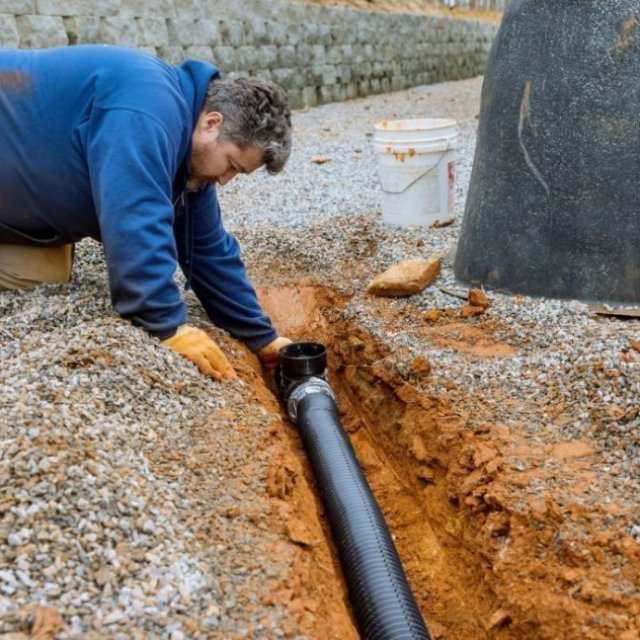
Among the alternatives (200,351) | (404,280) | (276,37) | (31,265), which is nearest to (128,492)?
(200,351)

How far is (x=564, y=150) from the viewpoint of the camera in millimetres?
3742

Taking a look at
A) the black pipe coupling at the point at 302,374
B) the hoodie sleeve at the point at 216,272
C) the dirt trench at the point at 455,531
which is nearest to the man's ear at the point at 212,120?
the hoodie sleeve at the point at 216,272

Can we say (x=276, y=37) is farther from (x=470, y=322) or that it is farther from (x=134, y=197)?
(x=134, y=197)

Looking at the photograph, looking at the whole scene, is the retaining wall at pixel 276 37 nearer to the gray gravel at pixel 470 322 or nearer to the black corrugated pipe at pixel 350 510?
the gray gravel at pixel 470 322

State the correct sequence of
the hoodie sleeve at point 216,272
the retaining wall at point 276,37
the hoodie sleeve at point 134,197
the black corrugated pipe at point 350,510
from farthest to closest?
the retaining wall at point 276,37
the hoodie sleeve at point 216,272
the hoodie sleeve at point 134,197
the black corrugated pipe at point 350,510

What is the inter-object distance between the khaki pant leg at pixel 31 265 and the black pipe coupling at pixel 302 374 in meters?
1.28

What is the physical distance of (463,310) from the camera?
397 centimetres

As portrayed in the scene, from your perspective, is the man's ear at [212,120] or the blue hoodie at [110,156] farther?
the man's ear at [212,120]

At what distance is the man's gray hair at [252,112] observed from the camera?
3.03 metres

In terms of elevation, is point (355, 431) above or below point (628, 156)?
below

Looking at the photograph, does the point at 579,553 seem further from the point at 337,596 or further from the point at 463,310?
the point at 463,310

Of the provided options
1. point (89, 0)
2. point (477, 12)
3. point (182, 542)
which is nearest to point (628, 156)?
point (182, 542)

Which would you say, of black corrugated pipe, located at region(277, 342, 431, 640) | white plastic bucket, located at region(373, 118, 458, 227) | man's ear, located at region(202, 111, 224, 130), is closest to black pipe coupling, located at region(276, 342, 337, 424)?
black corrugated pipe, located at region(277, 342, 431, 640)

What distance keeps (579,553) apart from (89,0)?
26.1 ft
